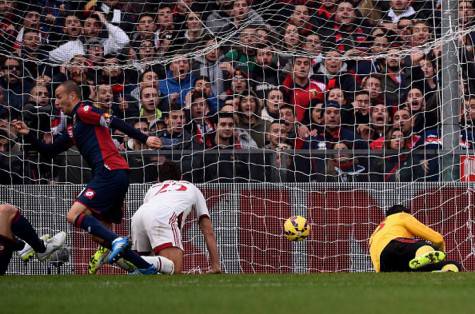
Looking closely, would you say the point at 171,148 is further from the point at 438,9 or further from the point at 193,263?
the point at 438,9

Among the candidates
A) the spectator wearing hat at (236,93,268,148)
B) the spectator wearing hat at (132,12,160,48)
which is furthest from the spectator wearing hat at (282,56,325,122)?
the spectator wearing hat at (132,12,160,48)

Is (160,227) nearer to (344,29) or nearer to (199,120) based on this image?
(199,120)

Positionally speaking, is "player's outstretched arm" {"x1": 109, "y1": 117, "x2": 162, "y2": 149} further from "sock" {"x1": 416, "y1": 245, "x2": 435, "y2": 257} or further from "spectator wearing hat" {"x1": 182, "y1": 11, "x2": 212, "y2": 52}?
"spectator wearing hat" {"x1": 182, "y1": 11, "x2": 212, "y2": 52}

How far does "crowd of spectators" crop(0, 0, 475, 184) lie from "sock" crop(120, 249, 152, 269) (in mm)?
3171

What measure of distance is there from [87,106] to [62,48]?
3775 millimetres

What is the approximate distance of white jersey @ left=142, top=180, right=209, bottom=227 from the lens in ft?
39.2

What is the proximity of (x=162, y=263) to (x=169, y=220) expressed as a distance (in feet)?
2.52

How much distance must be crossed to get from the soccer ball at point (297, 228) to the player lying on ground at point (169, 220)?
1394mm

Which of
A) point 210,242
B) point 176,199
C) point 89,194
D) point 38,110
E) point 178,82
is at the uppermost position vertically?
point 178,82

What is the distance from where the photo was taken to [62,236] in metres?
12.0

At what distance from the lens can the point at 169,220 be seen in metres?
11.8

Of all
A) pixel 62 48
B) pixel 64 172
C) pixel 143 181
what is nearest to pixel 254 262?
pixel 143 181

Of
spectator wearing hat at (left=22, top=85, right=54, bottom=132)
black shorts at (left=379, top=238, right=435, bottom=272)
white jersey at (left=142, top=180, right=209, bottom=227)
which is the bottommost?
black shorts at (left=379, top=238, right=435, bottom=272)

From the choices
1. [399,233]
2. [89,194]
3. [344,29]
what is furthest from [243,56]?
[89,194]
